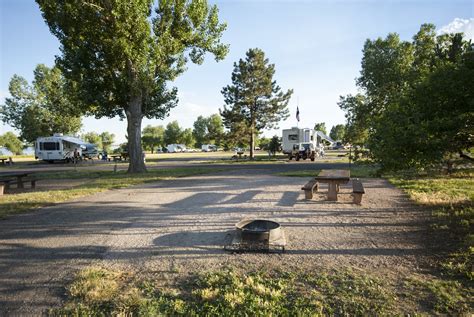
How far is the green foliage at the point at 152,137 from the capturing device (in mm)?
93188

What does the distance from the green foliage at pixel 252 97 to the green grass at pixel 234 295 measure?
29970 mm

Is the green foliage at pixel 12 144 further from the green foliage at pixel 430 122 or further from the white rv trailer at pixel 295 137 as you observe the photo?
the green foliage at pixel 430 122

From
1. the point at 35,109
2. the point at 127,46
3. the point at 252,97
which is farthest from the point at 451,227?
the point at 35,109

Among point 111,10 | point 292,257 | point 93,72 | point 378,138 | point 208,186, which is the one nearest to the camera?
point 292,257

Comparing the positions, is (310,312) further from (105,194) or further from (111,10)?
(111,10)

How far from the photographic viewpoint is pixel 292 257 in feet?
15.0

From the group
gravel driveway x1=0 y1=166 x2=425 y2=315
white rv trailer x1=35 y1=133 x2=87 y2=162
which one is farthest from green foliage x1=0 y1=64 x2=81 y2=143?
gravel driveway x1=0 y1=166 x2=425 y2=315

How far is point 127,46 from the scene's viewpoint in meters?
14.7

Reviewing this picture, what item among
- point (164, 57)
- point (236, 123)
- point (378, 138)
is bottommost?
point (378, 138)

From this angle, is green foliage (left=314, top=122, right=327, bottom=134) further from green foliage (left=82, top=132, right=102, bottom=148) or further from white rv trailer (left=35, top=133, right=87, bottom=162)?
white rv trailer (left=35, top=133, right=87, bottom=162)

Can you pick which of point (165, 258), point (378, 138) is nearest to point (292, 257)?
point (165, 258)

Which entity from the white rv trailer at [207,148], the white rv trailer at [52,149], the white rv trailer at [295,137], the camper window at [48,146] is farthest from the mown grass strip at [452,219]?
the white rv trailer at [207,148]

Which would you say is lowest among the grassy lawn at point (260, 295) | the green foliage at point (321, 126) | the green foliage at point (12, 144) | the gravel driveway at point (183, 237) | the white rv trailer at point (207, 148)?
the grassy lawn at point (260, 295)

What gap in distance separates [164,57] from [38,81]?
3484 centimetres
